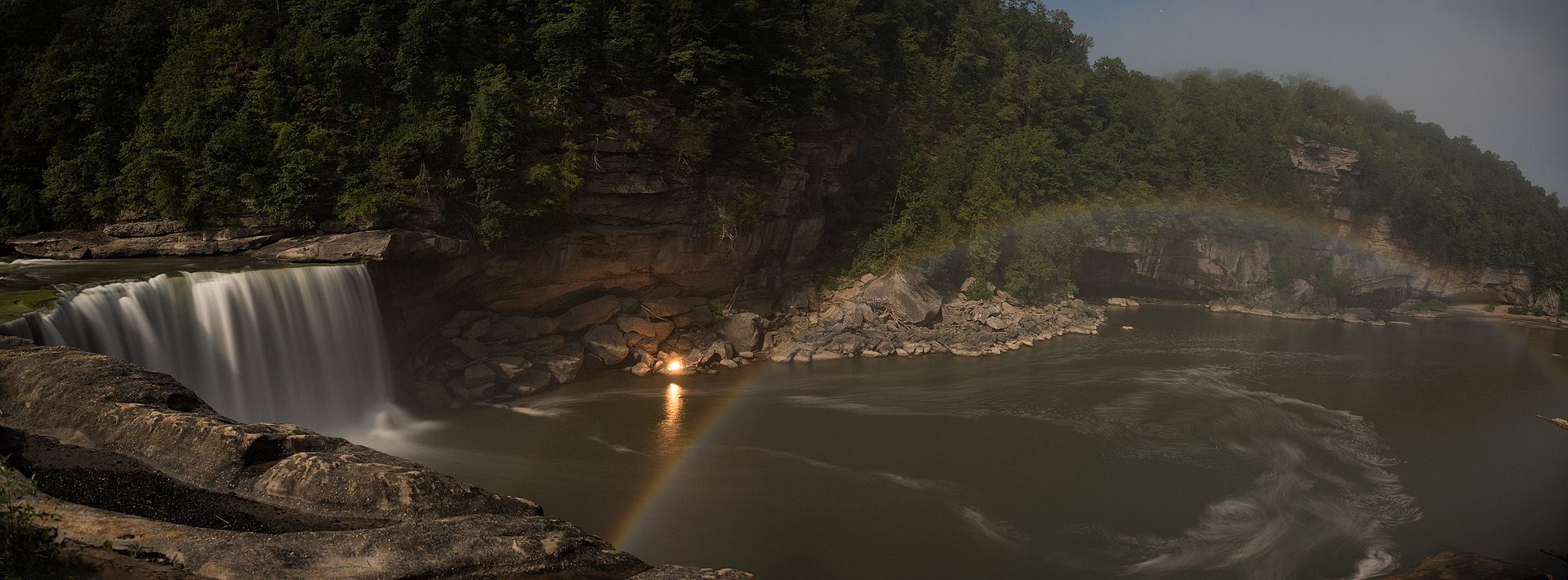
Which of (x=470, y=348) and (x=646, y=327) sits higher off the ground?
(x=646, y=327)

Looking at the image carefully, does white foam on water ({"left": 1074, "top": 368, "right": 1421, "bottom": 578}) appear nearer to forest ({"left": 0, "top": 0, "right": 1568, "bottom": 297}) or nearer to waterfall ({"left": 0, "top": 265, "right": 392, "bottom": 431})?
forest ({"left": 0, "top": 0, "right": 1568, "bottom": 297})

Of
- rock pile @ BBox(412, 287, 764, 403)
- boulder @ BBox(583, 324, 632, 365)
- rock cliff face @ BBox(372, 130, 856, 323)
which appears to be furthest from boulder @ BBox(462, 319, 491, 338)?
boulder @ BBox(583, 324, 632, 365)

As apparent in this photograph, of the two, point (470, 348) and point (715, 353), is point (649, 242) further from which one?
point (470, 348)

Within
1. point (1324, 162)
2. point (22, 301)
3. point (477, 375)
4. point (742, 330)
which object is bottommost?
point (477, 375)

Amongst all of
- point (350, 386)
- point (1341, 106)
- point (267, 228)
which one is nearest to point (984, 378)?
point (350, 386)

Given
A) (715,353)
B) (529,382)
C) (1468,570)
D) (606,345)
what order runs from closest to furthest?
(1468,570)
(529,382)
(606,345)
(715,353)

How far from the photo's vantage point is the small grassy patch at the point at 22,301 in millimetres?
12867

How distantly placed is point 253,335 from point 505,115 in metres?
8.02

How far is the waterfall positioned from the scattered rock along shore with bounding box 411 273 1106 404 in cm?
226

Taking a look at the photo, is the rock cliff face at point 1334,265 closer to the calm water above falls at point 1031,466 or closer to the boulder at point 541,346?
the calm water above falls at point 1031,466

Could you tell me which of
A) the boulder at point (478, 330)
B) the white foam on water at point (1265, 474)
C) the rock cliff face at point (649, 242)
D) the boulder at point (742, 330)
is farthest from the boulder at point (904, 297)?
the boulder at point (478, 330)

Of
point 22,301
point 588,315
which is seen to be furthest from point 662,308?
point 22,301

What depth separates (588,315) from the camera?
24.9 meters

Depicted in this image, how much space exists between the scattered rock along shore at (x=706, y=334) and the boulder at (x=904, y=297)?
41 millimetres
